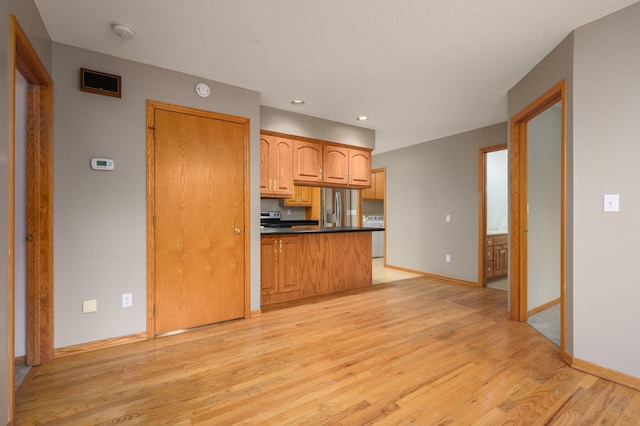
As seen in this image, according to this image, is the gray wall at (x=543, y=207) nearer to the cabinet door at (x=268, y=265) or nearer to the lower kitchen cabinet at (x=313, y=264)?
the lower kitchen cabinet at (x=313, y=264)

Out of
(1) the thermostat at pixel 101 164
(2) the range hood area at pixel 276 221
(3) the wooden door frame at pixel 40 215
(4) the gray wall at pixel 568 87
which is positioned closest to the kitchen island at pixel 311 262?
(2) the range hood area at pixel 276 221

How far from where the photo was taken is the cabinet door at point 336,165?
428cm

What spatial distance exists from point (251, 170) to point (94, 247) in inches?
59.8

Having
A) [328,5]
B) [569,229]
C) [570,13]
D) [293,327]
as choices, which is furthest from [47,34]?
[569,229]

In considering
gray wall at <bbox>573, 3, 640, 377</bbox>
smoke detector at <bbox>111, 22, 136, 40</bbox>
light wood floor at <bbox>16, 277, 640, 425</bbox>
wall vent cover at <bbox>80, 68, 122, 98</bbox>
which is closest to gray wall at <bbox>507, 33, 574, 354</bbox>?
gray wall at <bbox>573, 3, 640, 377</bbox>

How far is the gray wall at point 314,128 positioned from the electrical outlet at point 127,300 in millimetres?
2291

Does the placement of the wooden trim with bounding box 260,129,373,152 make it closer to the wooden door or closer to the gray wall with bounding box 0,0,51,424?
the wooden door

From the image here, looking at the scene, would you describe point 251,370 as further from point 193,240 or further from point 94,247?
point 94,247

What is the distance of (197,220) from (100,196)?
0.78 meters

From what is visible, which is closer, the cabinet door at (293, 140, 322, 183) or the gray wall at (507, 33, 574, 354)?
the gray wall at (507, 33, 574, 354)

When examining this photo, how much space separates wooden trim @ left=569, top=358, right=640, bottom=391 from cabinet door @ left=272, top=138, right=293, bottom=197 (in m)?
3.16

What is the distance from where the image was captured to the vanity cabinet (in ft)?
15.8

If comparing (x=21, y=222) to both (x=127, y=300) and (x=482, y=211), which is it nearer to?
(x=127, y=300)

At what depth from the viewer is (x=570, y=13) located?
1931 mm
